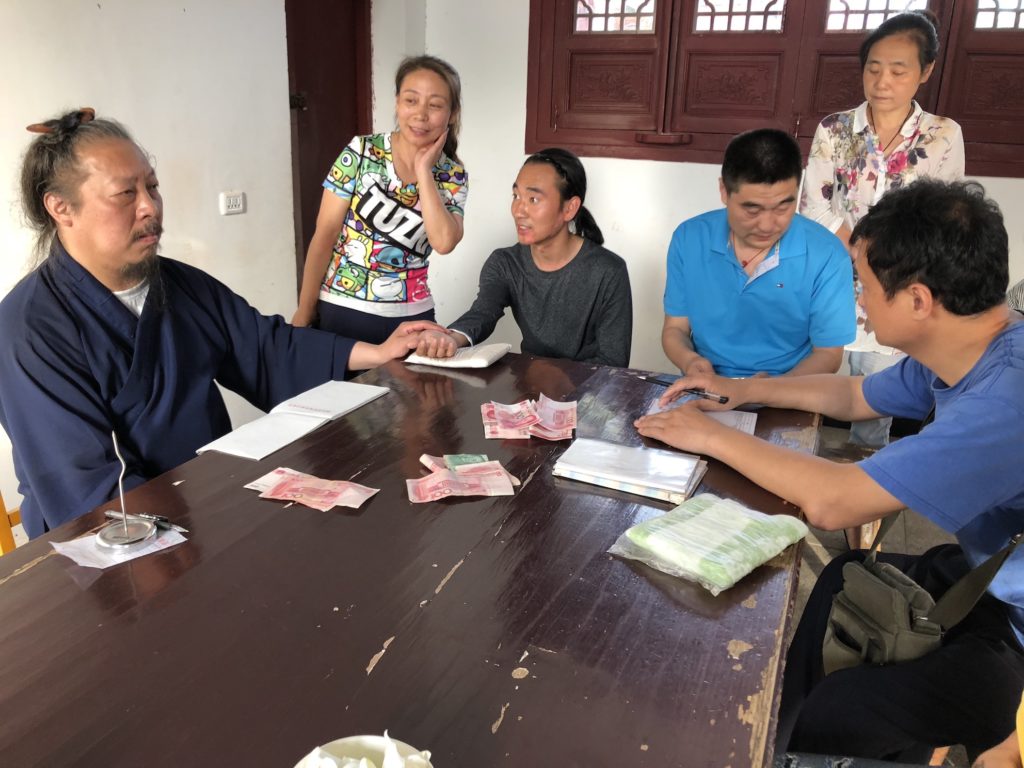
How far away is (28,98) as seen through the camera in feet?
7.96

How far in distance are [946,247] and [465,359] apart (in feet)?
3.91

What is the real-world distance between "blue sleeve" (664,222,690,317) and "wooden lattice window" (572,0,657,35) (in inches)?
77.4

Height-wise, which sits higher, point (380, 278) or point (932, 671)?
point (380, 278)

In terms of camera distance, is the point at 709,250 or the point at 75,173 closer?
the point at 75,173

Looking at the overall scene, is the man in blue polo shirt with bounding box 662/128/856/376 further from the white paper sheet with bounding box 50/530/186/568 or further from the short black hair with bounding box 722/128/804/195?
the white paper sheet with bounding box 50/530/186/568

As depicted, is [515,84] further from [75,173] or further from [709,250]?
[75,173]

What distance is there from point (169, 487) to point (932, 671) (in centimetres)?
137

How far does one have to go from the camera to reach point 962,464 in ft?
4.03

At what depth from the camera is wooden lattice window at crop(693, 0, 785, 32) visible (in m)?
3.68

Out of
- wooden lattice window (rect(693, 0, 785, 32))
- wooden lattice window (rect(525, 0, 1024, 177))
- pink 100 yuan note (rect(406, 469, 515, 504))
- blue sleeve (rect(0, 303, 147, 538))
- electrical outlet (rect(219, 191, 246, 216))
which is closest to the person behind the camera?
pink 100 yuan note (rect(406, 469, 515, 504))

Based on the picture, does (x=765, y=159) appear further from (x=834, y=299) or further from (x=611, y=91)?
(x=611, y=91)

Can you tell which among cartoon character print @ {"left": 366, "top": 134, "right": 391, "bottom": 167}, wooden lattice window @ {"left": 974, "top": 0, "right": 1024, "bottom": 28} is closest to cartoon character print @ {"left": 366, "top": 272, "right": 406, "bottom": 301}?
cartoon character print @ {"left": 366, "top": 134, "right": 391, "bottom": 167}

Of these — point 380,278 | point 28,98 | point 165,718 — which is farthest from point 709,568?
point 28,98

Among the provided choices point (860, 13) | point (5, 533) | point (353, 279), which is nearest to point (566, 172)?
point (353, 279)
